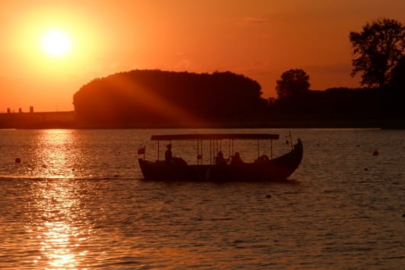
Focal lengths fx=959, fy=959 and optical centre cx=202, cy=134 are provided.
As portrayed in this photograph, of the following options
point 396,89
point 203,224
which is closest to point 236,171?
point 203,224

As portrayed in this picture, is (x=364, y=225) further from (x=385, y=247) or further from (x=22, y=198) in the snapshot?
(x=22, y=198)

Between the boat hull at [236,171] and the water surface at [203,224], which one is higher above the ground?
the boat hull at [236,171]

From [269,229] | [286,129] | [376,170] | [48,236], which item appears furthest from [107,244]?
[286,129]

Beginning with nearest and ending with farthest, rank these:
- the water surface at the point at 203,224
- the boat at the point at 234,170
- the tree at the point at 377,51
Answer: the water surface at the point at 203,224
the boat at the point at 234,170
the tree at the point at 377,51

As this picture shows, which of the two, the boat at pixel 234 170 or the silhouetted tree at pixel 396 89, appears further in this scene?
the silhouetted tree at pixel 396 89

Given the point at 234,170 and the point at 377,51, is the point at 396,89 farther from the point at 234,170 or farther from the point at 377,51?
the point at 234,170

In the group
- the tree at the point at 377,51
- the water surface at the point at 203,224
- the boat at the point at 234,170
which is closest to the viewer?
the water surface at the point at 203,224

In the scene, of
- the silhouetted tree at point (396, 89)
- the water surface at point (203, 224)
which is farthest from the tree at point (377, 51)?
the water surface at point (203, 224)

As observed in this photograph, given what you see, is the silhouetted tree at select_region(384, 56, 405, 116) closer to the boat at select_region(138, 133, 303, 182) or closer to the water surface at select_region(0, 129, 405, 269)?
the water surface at select_region(0, 129, 405, 269)

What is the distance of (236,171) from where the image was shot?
1981 inches

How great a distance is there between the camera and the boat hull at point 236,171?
50.3 metres

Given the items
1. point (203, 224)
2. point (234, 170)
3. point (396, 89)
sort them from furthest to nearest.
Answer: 1. point (396, 89)
2. point (234, 170)
3. point (203, 224)

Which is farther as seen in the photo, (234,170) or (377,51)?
(377,51)

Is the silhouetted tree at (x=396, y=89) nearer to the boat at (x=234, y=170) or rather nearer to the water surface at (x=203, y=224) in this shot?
the water surface at (x=203, y=224)
